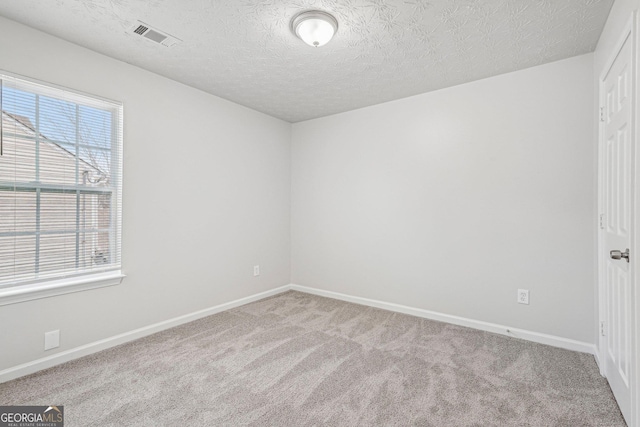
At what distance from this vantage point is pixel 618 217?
1802mm

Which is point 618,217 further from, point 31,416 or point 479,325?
point 31,416

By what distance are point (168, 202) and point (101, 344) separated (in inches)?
53.0

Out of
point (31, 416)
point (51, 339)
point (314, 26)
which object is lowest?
point (31, 416)

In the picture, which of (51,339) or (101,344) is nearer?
(51,339)

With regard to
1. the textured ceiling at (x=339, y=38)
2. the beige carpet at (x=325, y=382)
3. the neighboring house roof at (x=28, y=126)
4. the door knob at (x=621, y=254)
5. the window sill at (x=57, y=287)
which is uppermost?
the textured ceiling at (x=339, y=38)

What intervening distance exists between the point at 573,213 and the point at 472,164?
92 centimetres

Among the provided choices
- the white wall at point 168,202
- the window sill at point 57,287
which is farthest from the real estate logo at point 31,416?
the window sill at point 57,287

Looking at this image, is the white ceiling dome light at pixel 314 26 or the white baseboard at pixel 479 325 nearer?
the white ceiling dome light at pixel 314 26

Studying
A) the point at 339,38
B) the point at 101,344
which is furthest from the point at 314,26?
the point at 101,344

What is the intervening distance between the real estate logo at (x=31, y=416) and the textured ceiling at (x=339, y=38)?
2.51 meters

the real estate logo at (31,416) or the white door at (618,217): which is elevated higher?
the white door at (618,217)

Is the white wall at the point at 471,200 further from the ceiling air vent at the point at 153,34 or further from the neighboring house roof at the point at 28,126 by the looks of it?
the neighboring house roof at the point at 28,126

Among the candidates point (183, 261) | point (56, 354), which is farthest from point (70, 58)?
point (56, 354)

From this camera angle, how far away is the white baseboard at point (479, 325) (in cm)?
247
